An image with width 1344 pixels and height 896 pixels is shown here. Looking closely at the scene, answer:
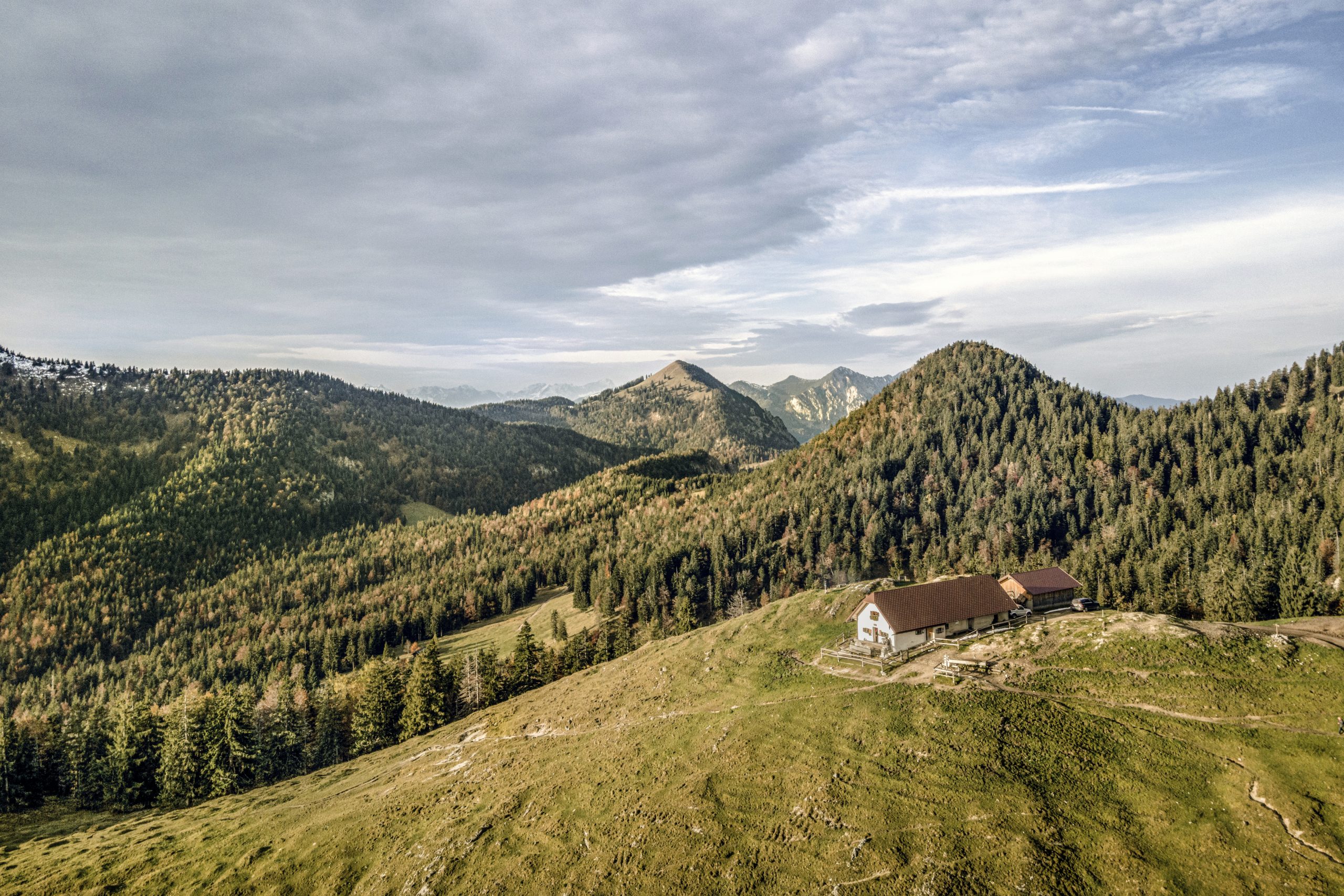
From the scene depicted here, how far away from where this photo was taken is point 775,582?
628 feet

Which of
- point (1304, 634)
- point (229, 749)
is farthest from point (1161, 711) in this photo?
point (229, 749)

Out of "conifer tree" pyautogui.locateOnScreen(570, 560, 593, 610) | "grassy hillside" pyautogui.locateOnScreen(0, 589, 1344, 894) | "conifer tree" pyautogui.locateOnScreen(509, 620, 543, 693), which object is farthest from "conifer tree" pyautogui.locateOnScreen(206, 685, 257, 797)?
"conifer tree" pyautogui.locateOnScreen(570, 560, 593, 610)

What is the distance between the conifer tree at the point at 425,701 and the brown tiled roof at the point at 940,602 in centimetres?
6909

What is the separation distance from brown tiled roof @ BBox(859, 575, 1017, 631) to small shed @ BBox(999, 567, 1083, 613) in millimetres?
6939

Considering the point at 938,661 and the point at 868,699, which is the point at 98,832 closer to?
the point at 868,699

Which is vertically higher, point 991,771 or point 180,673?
point 991,771

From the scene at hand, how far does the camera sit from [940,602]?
73.4 meters

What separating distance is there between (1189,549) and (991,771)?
520 feet

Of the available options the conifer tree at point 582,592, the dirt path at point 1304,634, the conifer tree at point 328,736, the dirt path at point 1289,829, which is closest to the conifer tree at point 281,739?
the conifer tree at point 328,736

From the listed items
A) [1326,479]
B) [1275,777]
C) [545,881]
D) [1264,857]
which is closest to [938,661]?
[1275,777]

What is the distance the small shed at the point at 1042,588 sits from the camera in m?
82.2

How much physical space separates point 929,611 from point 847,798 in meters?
35.2

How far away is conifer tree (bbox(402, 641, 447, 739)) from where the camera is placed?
94375 millimetres

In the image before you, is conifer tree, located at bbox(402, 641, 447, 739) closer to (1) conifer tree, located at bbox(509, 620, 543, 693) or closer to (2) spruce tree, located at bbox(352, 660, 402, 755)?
(2) spruce tree, located at bbox(352, 660, 402, 755)
